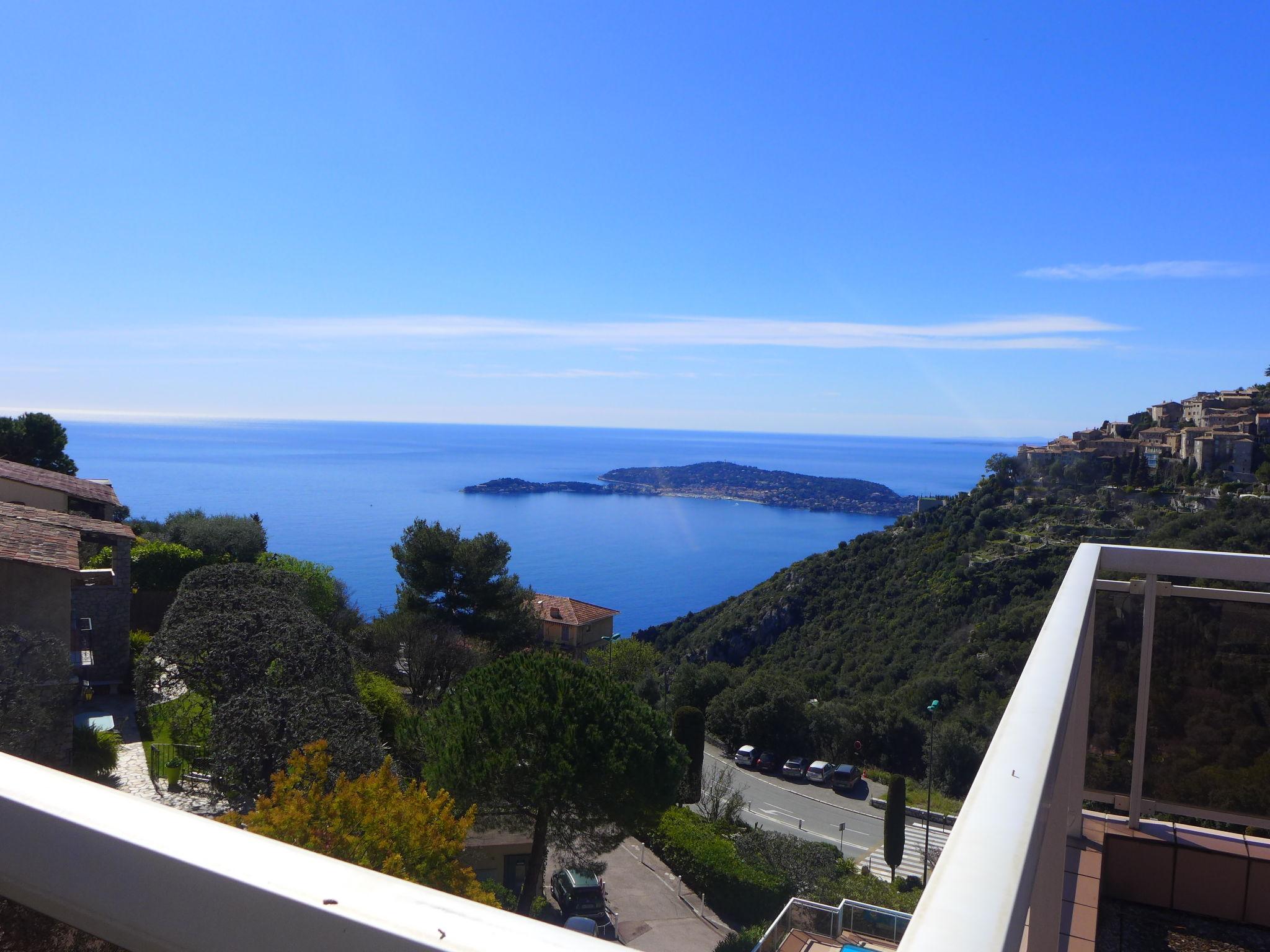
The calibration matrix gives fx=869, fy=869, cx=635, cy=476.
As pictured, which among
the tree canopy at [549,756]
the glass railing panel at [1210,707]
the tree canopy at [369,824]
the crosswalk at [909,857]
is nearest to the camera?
the glass railing panel at [1210,707]

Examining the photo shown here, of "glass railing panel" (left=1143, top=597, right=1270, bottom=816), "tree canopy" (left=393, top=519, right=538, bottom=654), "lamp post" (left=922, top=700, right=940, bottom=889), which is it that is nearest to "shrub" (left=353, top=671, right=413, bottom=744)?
"tree canopy" (left=393, top=519, right=538, bottom=654)

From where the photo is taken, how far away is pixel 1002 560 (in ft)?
104

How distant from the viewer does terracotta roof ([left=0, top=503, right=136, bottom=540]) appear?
7.86 meters

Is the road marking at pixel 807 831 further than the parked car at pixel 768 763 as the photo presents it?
No

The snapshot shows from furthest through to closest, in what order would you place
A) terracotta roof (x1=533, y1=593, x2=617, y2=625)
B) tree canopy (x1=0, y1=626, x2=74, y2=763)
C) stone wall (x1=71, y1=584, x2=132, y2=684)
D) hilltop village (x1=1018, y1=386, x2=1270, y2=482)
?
hilltop village (x1=1018, y1=386, x2=1270, y2=482) < terracotta roof (x1=533, y1=593, x2=617, y2=625) < stone wall (x1=71, y1=584, x2=132, y2=684) < tree canopy (x1=0, y1=626, x2=74, y2=763)

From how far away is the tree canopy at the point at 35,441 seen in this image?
21.2 metres

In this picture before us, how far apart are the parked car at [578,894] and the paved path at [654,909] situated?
0.33m

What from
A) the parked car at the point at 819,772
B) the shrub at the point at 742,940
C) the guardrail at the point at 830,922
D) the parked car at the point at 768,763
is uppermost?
the guardrail at the point at 830,922

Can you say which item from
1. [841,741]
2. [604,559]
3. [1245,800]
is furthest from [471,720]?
[604,559]

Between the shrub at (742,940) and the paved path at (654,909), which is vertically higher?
the shrub at (742,940)

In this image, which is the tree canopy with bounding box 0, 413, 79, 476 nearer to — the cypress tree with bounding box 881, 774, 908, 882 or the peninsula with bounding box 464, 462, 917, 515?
the cypress tree with bounding box 881, 774, 908, 882

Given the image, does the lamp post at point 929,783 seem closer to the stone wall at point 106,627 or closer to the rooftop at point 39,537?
the rooftop at point 39,537

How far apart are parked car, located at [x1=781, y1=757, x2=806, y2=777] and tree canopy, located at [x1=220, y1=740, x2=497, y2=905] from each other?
2012 cm

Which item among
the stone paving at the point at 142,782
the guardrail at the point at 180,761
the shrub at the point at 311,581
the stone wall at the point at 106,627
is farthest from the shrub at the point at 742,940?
the shrub at the point at 311,581
